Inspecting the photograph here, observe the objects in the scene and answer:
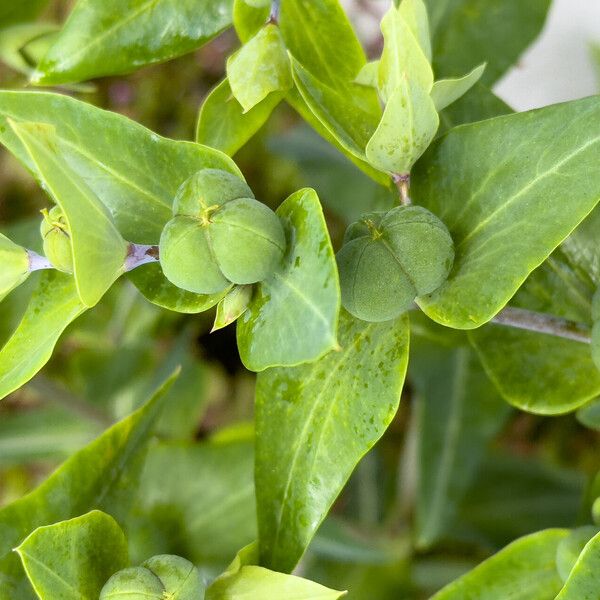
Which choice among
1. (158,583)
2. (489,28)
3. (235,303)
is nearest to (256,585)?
(158,583)

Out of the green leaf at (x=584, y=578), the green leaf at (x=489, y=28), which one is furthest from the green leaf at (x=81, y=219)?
the green leaf at (x=489, y=28)

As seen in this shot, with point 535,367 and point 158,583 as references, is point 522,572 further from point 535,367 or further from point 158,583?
point 158,583

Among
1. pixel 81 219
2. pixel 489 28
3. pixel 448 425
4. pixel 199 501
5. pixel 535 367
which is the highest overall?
pixel 81 219

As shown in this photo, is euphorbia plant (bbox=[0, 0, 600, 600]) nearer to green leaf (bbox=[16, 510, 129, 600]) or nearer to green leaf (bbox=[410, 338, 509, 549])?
green leaf (bbox=[16, 510, 129, 600])

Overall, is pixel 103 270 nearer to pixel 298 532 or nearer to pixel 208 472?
pixel 298 532

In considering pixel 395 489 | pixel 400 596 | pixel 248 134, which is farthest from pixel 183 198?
pixel 395 489

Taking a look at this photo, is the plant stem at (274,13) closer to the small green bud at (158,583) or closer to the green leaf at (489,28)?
the green leaf at (489,28)
